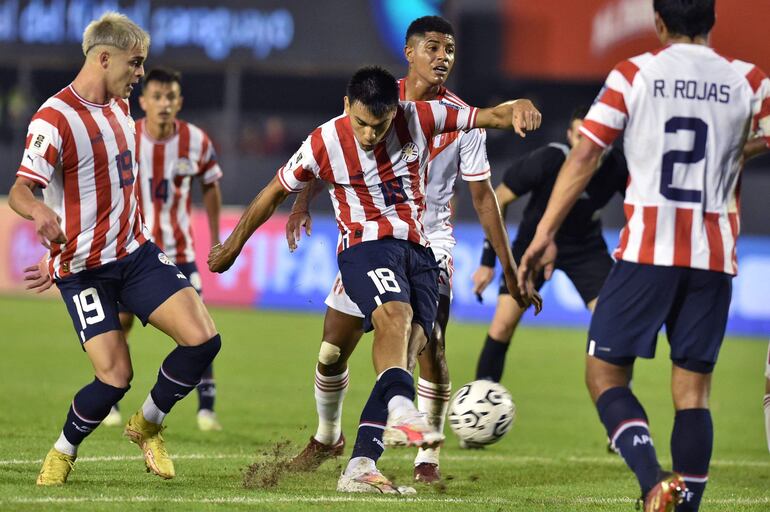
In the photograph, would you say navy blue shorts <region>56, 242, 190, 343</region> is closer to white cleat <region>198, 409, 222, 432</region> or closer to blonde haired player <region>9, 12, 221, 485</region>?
blonde haired player <region>9, 12, 221, 485</region>

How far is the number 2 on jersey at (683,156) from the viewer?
4812 mm

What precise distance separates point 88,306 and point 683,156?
288 centimetres

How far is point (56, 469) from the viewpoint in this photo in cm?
598

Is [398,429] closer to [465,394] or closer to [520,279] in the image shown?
[520,279]

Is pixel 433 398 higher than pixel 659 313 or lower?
lower

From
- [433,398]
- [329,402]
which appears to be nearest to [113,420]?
[329,402]

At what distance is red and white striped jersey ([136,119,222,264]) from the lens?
9.13 meters

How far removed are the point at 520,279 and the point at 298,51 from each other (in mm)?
18357

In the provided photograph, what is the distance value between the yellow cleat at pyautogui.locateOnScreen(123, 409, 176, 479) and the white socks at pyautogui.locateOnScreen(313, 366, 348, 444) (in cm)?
111

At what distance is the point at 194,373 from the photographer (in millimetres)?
6262

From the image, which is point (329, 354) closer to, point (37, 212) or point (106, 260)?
point (106, 260)

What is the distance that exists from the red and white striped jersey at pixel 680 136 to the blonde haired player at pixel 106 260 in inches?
92.2

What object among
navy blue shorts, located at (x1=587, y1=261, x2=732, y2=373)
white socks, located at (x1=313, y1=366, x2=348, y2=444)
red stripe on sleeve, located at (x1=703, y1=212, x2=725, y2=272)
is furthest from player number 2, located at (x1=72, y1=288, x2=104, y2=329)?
red stripe on sleeve, located at (x1=703, y1=212, x2=725, y2=272)

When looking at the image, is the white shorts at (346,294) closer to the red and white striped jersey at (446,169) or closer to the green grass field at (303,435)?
the red and white striped jersey at (446,169)
